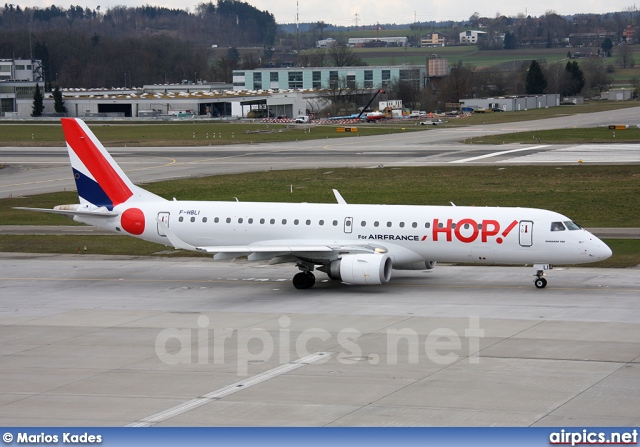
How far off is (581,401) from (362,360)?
24.0 ft

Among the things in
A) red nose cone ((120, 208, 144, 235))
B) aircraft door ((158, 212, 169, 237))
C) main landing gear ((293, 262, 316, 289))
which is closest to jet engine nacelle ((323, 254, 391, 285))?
main landing gear ((293, 262, 316, 289))

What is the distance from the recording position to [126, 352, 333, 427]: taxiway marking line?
24.3 m

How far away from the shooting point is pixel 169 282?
45.2 m

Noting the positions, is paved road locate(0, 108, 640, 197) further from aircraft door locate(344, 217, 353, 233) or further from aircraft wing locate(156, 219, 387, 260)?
aircraft door locate(344, 217, 353, 233)

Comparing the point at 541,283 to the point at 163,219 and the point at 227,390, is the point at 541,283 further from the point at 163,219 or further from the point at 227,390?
the point at 227,390

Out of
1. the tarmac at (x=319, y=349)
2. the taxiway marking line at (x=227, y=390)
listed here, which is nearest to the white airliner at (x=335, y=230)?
the tarmac at (x=319, y=349)

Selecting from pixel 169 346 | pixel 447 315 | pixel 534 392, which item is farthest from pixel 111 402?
pixel 447 315

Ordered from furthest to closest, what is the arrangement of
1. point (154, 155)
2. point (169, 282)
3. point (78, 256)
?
point (154, 155)
point (78, 256)
point (169, 282)

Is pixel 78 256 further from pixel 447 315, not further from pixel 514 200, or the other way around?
pixel 514 200

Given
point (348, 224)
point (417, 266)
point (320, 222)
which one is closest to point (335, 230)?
point (348, 224)

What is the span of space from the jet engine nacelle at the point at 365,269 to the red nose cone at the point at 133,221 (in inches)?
407

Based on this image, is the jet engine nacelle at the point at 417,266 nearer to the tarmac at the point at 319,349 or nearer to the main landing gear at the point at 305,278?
the tarmac at the point at 319,349

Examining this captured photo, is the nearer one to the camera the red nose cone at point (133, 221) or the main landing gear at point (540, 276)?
the main landing gear at point (540, 276)

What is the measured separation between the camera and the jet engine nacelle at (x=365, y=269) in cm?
4069
